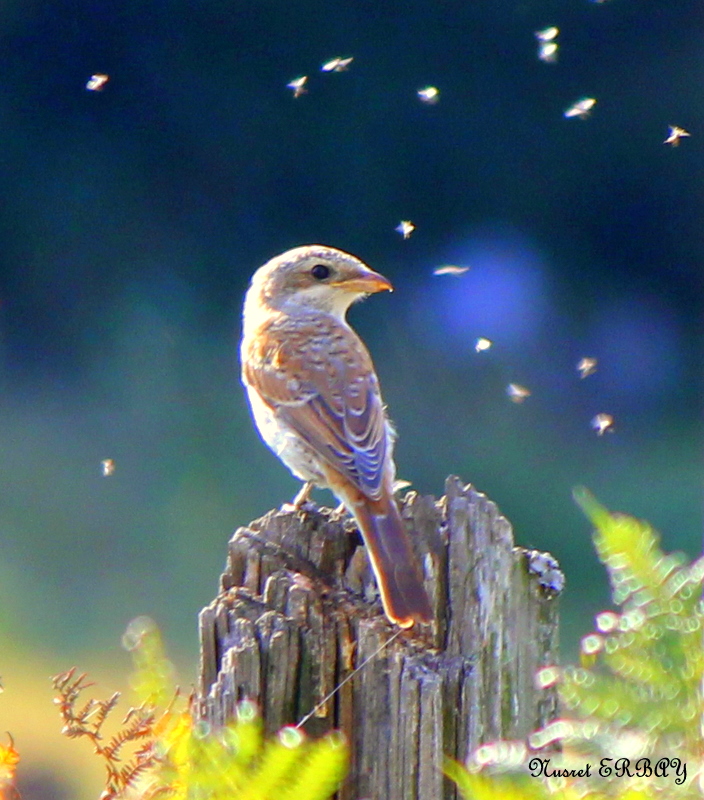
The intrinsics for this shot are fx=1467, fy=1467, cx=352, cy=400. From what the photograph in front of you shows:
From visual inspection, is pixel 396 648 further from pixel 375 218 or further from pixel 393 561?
pixel 375 218

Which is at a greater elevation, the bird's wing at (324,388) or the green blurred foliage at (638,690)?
the green blurred foliage at (638,690)

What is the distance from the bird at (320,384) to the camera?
402 cm

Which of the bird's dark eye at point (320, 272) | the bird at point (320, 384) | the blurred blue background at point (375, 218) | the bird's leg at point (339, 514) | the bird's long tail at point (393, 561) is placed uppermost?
the bird's long tail at point (393, 561)

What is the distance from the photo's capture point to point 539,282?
8.75 meters

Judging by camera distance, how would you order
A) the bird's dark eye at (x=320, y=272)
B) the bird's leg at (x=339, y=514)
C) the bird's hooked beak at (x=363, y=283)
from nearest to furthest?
1. the bird's leg at (x=339, y=514)
2. the bird's hooked beak at (x=363, y=283)
3. the bird's dark eye at (x=320, y=272)

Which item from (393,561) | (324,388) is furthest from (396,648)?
(324,388)

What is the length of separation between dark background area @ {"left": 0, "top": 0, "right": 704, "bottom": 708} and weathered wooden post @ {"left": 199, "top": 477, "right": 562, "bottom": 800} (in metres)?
5.06

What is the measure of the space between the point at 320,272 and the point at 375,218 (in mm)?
3794

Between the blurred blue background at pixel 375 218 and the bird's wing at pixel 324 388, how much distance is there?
318cm

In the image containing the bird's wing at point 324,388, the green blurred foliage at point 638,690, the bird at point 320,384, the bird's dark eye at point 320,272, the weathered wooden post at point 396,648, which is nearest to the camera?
the green blurred foliage at point 638,690

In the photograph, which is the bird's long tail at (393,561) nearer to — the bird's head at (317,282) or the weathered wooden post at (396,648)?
→ the weathered wooden post at (396,648)

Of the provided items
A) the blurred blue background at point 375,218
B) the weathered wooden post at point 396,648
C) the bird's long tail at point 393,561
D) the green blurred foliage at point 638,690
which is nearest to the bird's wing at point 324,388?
the bird's long tail at point 393,561

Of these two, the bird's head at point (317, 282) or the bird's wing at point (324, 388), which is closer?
the bird's wing at point (324, 388)

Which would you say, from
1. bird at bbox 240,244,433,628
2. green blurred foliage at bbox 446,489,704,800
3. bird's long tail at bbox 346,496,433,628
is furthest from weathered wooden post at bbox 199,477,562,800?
green blurred foliage at bbox 446,489,704,800
